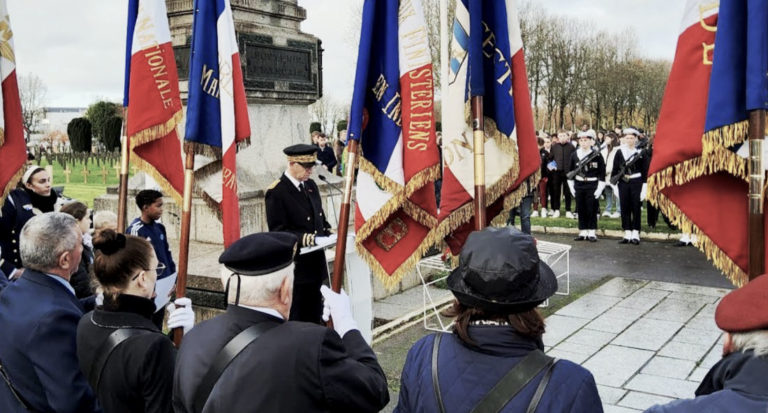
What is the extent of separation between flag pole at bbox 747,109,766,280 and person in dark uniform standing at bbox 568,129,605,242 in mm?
9252

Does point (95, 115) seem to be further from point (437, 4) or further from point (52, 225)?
point (52, 225)

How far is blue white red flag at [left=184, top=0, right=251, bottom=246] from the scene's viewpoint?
5039 millimetres

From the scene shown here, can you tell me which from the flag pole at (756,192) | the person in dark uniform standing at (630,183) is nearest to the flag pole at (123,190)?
the flag pole at (756,192)

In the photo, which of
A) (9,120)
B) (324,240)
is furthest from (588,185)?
(9,120)

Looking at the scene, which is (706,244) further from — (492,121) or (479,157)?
(492,121)

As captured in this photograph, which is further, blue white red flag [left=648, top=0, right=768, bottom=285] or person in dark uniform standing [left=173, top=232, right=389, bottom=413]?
blue white red flag [left=648, top=0, right=768, bottom=285]

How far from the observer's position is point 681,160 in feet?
11.5

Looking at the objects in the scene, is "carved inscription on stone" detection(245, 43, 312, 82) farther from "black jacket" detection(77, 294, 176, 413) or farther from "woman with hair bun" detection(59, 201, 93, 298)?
"black jacket" detection(77, 294, 176, 413)

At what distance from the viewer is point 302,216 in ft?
19.4

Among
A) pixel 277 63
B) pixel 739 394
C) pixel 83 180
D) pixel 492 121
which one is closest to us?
pixel 739 394

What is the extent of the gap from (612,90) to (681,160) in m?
48.3

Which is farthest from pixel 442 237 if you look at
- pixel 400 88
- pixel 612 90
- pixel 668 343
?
pixel 612 90

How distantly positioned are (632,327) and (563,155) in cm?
874

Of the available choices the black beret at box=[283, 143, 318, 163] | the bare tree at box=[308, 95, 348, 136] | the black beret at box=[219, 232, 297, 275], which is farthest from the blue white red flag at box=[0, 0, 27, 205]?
the bare tree at box=[308, 95, 348, 136]
